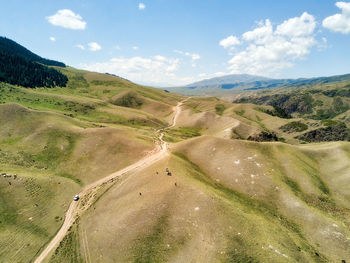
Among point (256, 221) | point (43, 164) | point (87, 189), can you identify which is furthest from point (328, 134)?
point (43, 164)

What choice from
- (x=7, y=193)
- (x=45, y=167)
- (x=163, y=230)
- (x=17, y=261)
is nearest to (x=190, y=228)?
(x=163, y=230)

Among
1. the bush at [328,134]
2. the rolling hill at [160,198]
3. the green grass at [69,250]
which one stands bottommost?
the bush at [328,134]

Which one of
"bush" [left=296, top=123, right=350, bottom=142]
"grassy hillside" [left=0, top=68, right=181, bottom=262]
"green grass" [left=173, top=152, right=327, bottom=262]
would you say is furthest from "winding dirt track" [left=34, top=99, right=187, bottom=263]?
"bush" [left=296, top=123, right=350, bottom=142]

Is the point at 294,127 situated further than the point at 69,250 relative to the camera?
Yes

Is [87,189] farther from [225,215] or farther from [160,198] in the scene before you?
[225,215]

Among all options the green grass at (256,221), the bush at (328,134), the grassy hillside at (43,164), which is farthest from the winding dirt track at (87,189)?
the bush at (328,134)

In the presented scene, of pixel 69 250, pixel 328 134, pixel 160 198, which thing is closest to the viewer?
pixel 69 250

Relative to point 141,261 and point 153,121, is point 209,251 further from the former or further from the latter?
point 153,121

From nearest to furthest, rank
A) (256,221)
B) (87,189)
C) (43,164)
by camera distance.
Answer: (256,221) → (87,189) → (43,164)

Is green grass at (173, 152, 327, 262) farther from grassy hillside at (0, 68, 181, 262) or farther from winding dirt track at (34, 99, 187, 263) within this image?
grassy hillside at (0, 68, 181, 262)

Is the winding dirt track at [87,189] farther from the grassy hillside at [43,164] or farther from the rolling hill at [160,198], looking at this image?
the grassy hillside at [43,164]

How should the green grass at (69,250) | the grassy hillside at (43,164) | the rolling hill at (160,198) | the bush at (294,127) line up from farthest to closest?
the bush at (294,127) → the grassy hillside at (43,164) → the rolling hill at (160,198) → the green grass at (69,250)
